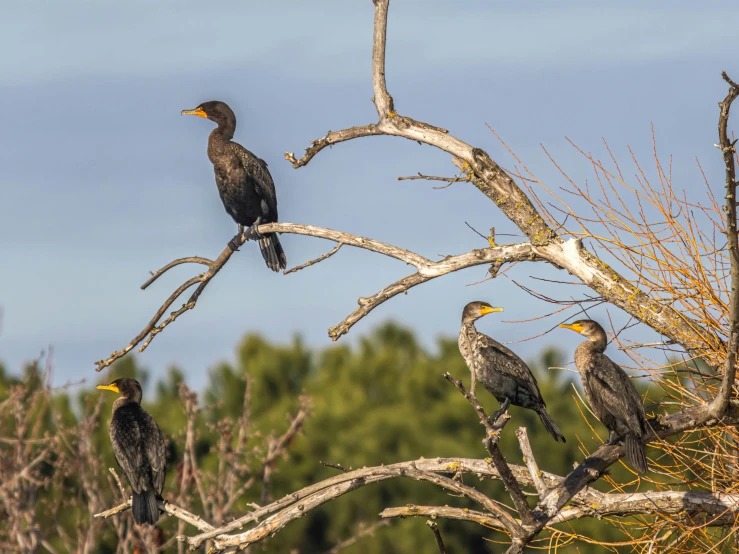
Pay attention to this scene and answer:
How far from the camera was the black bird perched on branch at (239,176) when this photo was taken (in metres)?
10.8

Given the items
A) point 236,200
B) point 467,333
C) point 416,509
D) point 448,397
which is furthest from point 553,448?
point 416,509

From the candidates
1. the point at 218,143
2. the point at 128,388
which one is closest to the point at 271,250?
the point at 218,143

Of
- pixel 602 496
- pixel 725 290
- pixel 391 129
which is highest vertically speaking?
pixel 391 129

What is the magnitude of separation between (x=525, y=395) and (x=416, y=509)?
1920 mm

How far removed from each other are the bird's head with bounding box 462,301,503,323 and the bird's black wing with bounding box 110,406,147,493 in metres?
2.57

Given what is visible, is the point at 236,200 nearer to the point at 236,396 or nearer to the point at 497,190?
the point at 497,190

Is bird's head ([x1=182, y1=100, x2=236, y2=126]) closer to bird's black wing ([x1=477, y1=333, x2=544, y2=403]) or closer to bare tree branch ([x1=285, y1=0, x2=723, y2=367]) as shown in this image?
bare tree branch ([x1=285, y1=0, x2=723, y2=367])

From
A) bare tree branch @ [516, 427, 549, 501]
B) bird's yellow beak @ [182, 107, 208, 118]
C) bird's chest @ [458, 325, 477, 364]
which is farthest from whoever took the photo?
bird's yellow beak @ [182, 107, 208, 118]

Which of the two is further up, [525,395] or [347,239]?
[347,239]

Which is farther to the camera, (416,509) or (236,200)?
(236,200)

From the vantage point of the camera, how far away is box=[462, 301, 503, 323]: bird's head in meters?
8.14

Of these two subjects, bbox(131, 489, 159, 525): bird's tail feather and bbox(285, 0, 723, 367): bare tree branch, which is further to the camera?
bbox(131, 489, 159, 525): bird's tail feather

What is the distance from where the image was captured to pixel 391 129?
7.30 m

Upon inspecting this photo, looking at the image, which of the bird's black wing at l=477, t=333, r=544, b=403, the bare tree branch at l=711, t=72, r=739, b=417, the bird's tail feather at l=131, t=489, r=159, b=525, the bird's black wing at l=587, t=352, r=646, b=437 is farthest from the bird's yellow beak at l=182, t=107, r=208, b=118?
the bare tree branch at l=711, t=72, r=739, b=417
